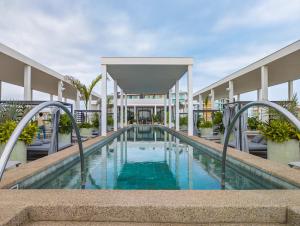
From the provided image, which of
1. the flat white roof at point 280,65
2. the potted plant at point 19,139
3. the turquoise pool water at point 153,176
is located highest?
the flat white roof at point 280,65

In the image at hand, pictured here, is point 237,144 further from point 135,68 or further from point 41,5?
point 41,5

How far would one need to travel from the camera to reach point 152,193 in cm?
252

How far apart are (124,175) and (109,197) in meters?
2.99

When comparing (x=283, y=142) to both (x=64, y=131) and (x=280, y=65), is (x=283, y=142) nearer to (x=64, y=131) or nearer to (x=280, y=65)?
(x=64, y=131)

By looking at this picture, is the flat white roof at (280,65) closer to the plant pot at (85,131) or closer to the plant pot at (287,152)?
the plant pot at (287,152)

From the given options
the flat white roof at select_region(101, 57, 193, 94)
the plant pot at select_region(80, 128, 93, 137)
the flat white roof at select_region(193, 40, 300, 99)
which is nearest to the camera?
the flat white roof at select_region(193, 40, 300, 99)

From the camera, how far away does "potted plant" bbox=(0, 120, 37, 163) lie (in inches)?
209

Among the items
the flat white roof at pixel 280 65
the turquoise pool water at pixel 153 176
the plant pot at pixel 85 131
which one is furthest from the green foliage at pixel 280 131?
the plant pot at pixel 85 131

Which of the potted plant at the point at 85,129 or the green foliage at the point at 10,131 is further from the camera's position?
the potted plant at the point at 85,129

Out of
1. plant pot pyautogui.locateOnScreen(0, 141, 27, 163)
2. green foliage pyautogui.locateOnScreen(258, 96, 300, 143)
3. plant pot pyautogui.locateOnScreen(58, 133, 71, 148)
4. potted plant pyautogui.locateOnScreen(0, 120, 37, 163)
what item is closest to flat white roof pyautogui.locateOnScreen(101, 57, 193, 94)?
plant pot pyautogui.locateOnScreen(58, 133, 71, 148)

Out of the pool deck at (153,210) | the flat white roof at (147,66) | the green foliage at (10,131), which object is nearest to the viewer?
the pool deck at (153,210)

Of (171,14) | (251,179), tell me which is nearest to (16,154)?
(251,179)

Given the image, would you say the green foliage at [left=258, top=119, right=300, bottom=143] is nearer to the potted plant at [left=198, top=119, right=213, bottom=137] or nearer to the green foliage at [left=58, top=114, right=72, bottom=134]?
the green foliage at [left=58, top=114, right=72, bottom=134]

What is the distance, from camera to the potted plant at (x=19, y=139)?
531 cm
